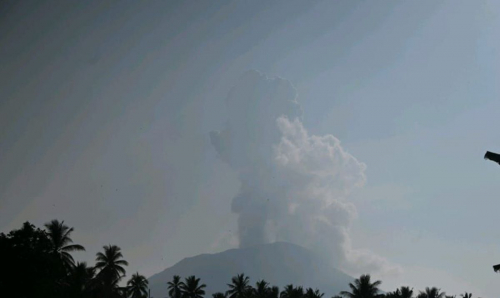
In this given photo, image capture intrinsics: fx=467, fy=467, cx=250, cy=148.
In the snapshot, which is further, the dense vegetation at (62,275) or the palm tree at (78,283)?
the palm tree at (78,283)

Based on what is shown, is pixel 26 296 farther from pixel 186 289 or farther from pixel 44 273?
pixel 186 289

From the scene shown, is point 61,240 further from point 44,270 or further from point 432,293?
point 432,293

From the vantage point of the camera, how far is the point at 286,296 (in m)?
77.8

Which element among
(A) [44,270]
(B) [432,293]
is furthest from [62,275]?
(B) [432,293]

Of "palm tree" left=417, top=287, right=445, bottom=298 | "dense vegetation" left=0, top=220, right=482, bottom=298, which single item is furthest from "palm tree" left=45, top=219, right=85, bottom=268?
"palm tree" left=417, top=287, right=445, bottom=298

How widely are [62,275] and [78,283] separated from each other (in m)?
7.09

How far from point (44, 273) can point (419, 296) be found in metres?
60.8

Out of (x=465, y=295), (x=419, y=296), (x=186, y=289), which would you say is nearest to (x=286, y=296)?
(x=186, y=289)

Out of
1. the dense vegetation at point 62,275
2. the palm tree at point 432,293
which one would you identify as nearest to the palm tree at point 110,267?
the dense vegetation at point 62,275

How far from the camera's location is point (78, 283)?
5772cm

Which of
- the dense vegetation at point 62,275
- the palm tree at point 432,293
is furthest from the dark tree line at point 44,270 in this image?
the palm tree at point 432,293

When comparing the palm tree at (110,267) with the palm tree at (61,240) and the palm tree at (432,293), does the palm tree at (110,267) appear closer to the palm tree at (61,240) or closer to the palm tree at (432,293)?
the palm tree at (61,240)

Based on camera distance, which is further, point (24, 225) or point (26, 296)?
point (24, 225)

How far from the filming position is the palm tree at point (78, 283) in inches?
2183
